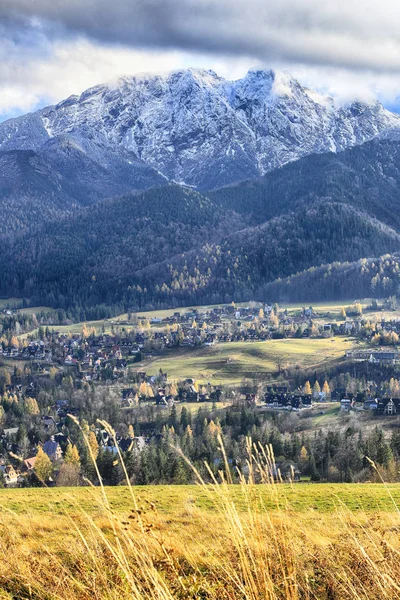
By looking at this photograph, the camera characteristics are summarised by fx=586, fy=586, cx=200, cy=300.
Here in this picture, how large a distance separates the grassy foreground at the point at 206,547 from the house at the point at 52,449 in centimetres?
3528

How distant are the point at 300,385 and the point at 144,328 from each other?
6726cm

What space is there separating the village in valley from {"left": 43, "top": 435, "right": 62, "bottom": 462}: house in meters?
0.17

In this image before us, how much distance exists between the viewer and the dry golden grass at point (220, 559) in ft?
15.8

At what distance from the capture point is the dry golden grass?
4.82 m

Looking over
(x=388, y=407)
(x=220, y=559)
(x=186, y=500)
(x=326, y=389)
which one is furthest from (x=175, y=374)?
(x=220, y=559)

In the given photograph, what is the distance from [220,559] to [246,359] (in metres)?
103

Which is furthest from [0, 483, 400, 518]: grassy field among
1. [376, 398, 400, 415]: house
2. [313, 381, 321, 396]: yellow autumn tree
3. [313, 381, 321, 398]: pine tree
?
[313, 381, 321, 396]: yellow autumn tree

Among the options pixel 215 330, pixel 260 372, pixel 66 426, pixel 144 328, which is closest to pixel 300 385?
pixel 260 372

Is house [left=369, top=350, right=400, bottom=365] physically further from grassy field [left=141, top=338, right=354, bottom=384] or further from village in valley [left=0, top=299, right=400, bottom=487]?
grassy field [left=141, top=338, right=354, bottom=384]

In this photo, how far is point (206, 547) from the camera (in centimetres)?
1016

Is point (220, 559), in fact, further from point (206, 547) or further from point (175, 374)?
point (175, 374)

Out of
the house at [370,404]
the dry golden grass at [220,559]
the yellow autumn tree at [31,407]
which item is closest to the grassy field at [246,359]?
the house at [370,404]

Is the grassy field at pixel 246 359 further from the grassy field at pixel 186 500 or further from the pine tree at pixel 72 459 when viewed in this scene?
the grassy field at pixel 186 500

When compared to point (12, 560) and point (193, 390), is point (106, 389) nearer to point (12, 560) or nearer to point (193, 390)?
point (193, 390)
